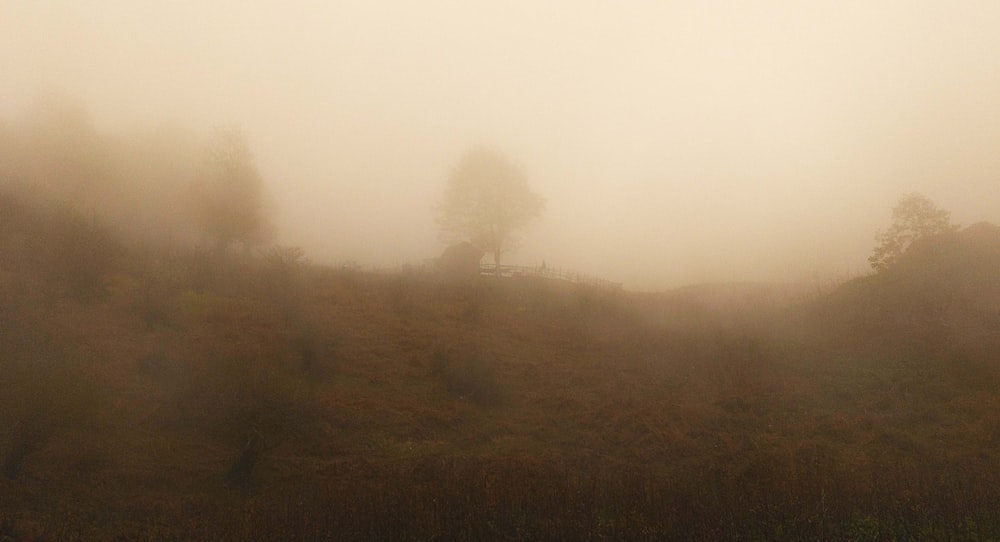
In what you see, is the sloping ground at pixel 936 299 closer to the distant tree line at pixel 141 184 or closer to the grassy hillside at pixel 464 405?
the grassy hillside at pixel 464 405

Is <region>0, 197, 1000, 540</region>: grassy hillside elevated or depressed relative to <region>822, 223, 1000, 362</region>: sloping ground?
depressed

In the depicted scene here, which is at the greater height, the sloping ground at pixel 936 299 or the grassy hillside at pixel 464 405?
the sloping ground at pixel 936 299

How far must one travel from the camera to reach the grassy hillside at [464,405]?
27.8 feet

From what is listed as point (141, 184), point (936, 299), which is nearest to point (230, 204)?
point (141, 184)

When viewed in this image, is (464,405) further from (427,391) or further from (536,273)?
(536,273)

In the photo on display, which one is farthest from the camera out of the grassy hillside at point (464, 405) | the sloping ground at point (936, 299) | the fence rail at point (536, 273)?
the fence rail at point (536, 273)

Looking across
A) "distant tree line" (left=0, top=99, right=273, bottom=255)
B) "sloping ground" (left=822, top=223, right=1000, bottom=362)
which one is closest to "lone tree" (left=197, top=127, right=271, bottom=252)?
"distant tree line" (left=0, top=99, right=273, bottom=255)

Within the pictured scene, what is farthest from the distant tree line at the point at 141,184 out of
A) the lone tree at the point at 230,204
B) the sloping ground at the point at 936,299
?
the sloping ground at the point at 936,299

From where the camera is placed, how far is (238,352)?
16.3 m

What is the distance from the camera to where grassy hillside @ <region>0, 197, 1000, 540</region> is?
8484 millimetres

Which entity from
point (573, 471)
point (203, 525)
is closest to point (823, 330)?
point (573, 471)

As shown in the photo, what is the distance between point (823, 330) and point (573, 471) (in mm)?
14535

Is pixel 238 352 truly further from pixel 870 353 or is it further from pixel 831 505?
pixel 870 353

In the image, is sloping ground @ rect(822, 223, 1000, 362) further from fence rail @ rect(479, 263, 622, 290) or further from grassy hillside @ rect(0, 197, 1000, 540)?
fence rail @ rect(479, 263, 622, 290)
